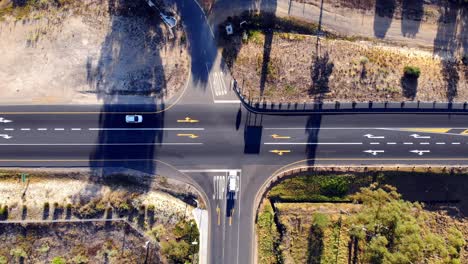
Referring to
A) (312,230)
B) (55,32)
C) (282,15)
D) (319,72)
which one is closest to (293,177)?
(312,230)

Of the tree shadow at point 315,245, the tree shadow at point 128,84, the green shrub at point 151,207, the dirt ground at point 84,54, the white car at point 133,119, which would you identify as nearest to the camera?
the green shrub at point 151,207

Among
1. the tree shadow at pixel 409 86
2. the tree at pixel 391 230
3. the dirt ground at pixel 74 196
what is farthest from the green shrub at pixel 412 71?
the dirt ground at pixel 74 196

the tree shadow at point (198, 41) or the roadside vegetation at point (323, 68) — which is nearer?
the tree shadow at point (198, 41)

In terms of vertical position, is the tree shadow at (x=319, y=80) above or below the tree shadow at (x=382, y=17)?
below

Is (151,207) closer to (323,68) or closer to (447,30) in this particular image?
(323,68)

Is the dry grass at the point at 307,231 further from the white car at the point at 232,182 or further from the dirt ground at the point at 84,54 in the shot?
the dirt ground at the point at 84,54

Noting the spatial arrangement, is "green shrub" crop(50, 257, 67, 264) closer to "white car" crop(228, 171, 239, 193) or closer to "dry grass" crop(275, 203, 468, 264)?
"white car" crop(228, 171, 239, 193)

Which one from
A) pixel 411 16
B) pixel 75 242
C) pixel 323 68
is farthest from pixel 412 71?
pixel 75 242
